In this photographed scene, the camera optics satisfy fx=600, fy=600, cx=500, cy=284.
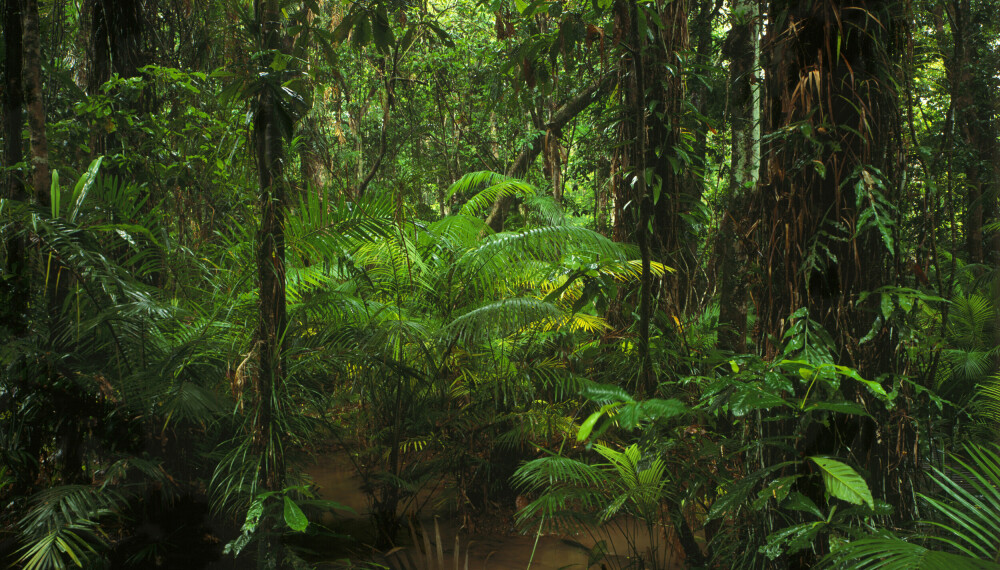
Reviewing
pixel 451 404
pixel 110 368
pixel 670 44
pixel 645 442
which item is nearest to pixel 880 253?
pixel 645 442

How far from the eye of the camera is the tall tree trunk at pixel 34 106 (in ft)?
9.46

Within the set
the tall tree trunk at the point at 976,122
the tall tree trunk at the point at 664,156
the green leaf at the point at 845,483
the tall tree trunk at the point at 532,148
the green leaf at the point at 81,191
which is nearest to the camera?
the green leaf at the point at 845,483

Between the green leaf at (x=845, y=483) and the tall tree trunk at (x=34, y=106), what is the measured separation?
3429mm

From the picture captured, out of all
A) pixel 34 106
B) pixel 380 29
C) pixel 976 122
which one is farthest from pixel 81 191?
pixel 976 122

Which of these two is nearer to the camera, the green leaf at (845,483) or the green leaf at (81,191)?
the green leaf at (845,483)

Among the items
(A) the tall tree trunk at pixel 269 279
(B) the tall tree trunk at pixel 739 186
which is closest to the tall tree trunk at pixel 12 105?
→ (A) the tall tree trunk at pixel 269 279

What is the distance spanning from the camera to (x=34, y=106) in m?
2.89

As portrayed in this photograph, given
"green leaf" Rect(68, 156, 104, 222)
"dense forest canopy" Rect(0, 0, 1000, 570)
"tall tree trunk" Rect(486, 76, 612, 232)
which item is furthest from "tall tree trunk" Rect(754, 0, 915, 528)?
"tall tree trunk" Rect(486, 76, 612, 232)

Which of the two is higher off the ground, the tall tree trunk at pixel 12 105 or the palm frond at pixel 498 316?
the tall tree trunk at pixel 12 105

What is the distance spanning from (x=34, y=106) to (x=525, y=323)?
103 inches

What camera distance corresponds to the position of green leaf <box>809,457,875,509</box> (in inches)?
55.5

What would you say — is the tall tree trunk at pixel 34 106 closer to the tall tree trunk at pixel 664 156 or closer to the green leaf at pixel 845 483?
the tall tree trunk at pixel 664 156

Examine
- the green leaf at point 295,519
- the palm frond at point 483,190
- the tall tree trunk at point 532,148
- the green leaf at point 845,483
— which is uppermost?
the tall tree trunk at point 532,148

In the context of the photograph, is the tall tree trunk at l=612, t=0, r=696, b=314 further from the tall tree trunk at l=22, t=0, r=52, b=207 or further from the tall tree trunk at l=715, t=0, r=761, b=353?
the tall tree trunk at l=22, t=0, r=52, b=207
